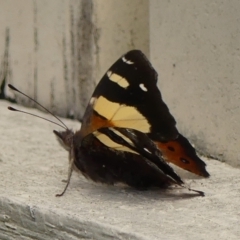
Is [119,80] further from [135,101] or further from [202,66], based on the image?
[202,66]

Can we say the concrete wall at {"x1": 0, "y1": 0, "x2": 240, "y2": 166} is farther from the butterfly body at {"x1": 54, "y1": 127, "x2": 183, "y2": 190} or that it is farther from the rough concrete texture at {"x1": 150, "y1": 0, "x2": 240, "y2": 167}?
the butterfly body at {"x1": 54, "y1": 127, "x2": 183, "y2": 190}

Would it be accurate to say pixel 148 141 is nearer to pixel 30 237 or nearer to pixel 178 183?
pixel 178 183

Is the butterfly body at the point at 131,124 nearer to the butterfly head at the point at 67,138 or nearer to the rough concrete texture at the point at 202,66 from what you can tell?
the butterfly head at the point at 67,138

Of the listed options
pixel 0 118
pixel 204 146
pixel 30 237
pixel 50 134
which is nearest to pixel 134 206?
pixel 30 237

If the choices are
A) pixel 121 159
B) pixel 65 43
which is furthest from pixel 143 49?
pixel 121 159

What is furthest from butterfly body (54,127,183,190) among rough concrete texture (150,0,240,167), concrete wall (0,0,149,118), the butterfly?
concrete wall (0,0,149,118)

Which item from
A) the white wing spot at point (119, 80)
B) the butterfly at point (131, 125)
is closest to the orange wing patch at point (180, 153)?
the butterfly at point (131, 125)
